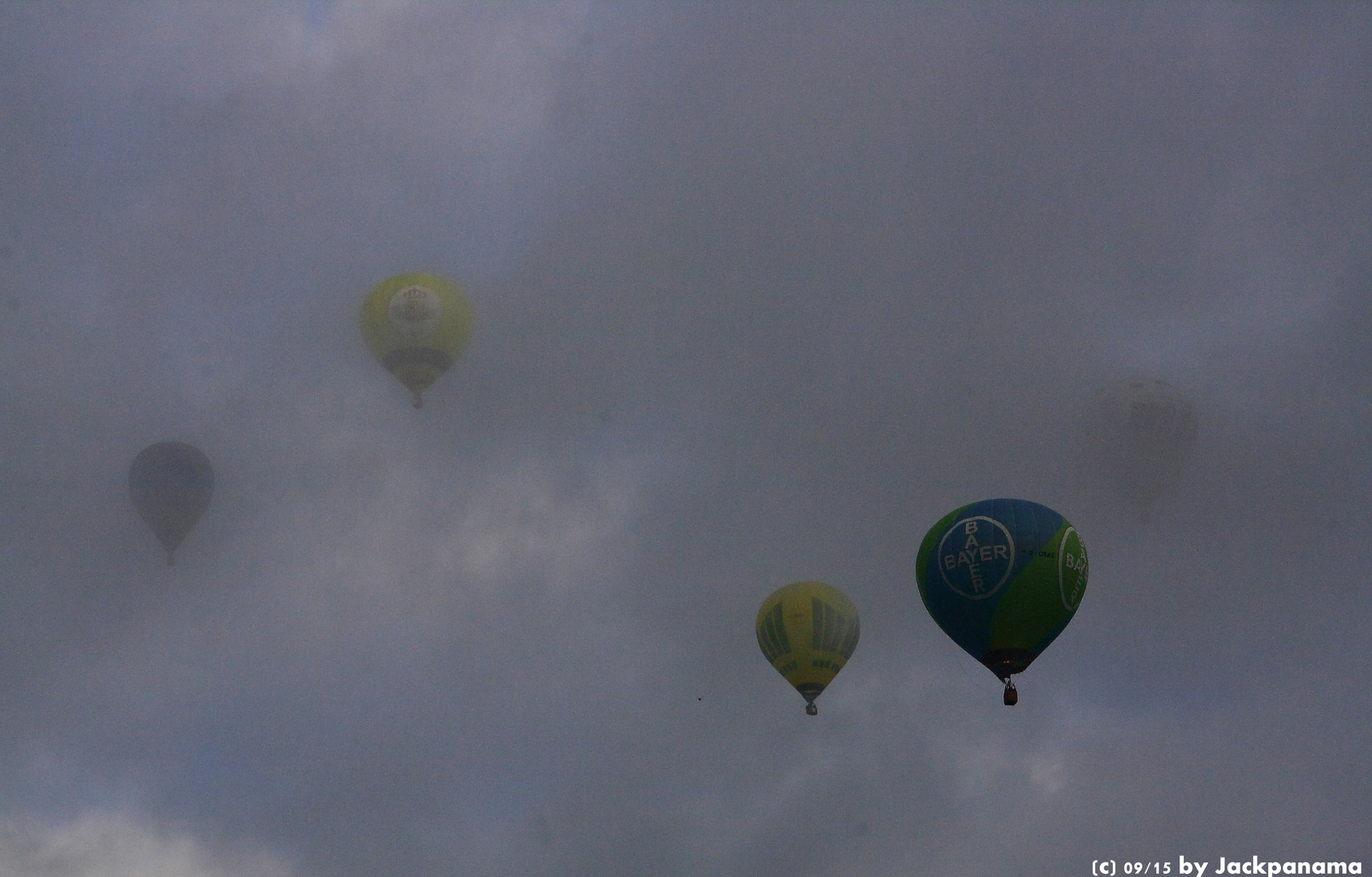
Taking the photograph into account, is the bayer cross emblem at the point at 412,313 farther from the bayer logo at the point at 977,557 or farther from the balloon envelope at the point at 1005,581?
the bayer logo at the point at 977,557

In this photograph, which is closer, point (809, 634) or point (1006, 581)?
point (1006, 581)

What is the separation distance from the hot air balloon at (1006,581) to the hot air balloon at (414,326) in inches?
1028

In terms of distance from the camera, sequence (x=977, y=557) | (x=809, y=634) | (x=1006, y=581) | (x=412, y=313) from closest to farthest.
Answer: (x=1006, y=581)
(x=977, y=557)
(x=809, y=634)
(x=412, y=313)

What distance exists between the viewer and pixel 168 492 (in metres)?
68.5

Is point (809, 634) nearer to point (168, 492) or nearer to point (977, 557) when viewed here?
point (977, 557)

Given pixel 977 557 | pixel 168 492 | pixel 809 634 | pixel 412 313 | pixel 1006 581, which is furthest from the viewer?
pixel 168 492

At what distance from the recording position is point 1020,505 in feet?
155

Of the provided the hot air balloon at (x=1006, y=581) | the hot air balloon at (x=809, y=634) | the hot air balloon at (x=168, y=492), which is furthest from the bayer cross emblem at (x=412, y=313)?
the hot air balloon at (x=1006, y=581)

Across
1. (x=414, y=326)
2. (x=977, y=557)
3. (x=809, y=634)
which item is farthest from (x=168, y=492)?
(x=977, y=557)

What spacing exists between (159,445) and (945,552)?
38520 millimetres

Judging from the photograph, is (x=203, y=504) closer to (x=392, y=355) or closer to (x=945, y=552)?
(x=392, y=355)

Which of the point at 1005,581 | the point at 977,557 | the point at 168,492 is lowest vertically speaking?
the point at 1005,581

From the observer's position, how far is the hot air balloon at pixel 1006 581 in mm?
45750

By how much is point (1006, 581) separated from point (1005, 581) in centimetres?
2
